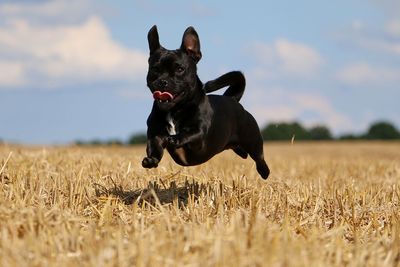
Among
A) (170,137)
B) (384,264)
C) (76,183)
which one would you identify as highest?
(170,137)

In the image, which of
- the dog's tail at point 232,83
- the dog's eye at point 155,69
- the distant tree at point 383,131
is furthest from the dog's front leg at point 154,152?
the distant tree at point 383,131

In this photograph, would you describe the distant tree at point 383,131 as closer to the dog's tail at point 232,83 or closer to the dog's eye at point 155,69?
the dog's tail at point 232,83

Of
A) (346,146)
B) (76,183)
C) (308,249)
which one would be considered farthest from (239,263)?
(346,146)

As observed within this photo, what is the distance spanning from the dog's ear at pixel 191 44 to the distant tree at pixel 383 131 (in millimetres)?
43808

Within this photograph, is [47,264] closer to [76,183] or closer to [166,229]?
[166,229]

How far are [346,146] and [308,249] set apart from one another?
33.5 m

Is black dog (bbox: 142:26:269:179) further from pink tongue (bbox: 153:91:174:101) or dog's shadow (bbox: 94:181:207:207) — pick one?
dog's shadow (bbox: 94:181:207:207)

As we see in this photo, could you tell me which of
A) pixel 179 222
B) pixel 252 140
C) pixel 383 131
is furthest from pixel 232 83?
pixel 383 131

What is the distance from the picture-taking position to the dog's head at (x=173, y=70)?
634 cm

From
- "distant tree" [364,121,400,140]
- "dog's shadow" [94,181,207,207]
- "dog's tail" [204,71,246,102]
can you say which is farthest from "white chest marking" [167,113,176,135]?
"distant tree" [364,121,400,140]

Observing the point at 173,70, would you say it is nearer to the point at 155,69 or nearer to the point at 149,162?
the point at 155,69

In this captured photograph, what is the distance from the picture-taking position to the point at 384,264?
16.3ft

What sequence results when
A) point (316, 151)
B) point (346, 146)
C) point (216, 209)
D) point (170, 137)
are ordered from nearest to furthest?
point (170, 137)
point (216, 209)
point (316, 151)
point (346, 146)

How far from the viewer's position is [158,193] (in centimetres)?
798
